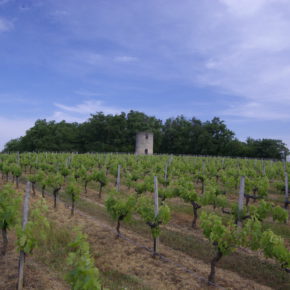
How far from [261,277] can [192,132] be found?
4867 cm

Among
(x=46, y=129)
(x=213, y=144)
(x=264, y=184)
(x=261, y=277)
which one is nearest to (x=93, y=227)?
(x=261, y=277)

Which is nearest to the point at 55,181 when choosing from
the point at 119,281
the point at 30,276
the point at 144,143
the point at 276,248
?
the point at 30,276

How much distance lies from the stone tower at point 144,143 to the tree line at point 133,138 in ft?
6.00

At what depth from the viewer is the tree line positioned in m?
49.2

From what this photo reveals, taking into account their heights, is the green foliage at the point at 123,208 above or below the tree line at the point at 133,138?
below

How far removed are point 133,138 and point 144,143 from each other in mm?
3684

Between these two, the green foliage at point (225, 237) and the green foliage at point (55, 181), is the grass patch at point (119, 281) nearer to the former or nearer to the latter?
the green foliage at point (225, 237)

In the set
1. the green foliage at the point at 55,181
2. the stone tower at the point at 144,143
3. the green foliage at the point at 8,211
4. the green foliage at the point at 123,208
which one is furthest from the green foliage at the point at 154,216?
the stone tower at the point at 144,143

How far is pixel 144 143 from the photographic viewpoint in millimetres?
49500

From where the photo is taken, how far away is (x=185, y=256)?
7141 mm

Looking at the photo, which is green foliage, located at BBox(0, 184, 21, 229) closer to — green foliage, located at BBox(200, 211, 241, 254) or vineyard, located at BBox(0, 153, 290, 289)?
vineyard, located at BBox(0, 153, 290, 289)

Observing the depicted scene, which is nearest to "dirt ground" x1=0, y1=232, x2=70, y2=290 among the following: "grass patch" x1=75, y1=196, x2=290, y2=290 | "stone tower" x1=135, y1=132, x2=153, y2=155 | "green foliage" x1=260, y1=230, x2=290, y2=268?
"grass patch" x1=75, y1=196, x2=290, y2=290

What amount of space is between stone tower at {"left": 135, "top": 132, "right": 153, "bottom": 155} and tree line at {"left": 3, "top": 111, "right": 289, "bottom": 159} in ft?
6.00

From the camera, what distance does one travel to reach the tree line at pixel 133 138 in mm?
49188
